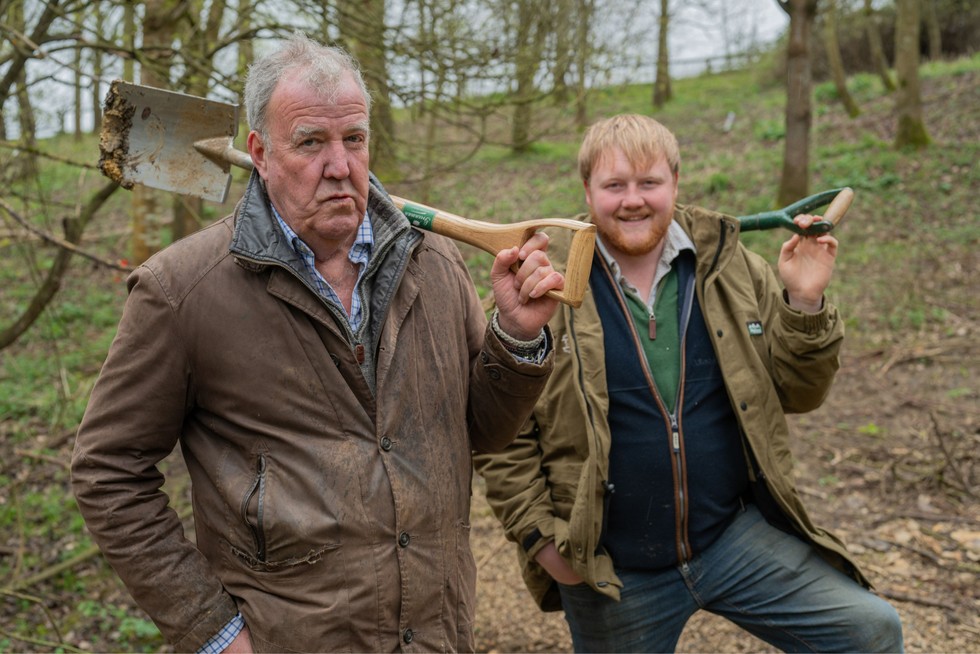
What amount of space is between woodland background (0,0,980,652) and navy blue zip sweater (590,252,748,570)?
4.92 ft

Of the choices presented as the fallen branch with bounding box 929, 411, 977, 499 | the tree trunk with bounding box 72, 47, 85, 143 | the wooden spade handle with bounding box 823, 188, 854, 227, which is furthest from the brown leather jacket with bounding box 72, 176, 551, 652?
the tree trunk with bounding box 72, 47, 85, 143

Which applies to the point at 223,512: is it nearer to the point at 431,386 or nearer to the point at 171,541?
the point at 171,541

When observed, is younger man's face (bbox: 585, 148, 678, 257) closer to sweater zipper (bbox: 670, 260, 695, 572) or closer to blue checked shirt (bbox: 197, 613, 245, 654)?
sweater zipper (bbox: 670, 260, 695, 572)

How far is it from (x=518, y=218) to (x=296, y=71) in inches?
402

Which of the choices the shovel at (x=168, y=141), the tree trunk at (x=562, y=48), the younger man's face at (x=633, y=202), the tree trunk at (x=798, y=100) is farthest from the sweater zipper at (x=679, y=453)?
the tree trunk at (x=798, y=100)

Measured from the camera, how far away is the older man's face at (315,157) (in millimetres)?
2057

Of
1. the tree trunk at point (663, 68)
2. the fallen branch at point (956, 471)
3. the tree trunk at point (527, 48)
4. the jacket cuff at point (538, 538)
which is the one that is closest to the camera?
the jacket cuff at point (538, 538)

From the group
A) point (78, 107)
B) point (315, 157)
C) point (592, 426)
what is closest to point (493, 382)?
point (592, 426)

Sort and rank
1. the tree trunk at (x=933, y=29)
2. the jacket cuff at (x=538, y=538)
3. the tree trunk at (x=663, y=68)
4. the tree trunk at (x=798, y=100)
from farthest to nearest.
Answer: the tree trunk at (x=663, y=68) → the tree trunk at (x=933, y=29) → the tree trunk at (x=798, y=100) → the jacket cuff at (x=538, y=538)

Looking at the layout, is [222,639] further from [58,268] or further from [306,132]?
[58,268]

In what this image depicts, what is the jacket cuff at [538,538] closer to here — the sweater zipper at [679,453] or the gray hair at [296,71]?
the sweater zipper at [679,453]

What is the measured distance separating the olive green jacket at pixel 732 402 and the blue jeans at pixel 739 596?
84 mm

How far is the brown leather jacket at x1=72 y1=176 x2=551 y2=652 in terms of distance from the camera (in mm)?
1991

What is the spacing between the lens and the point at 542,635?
13.8ft
